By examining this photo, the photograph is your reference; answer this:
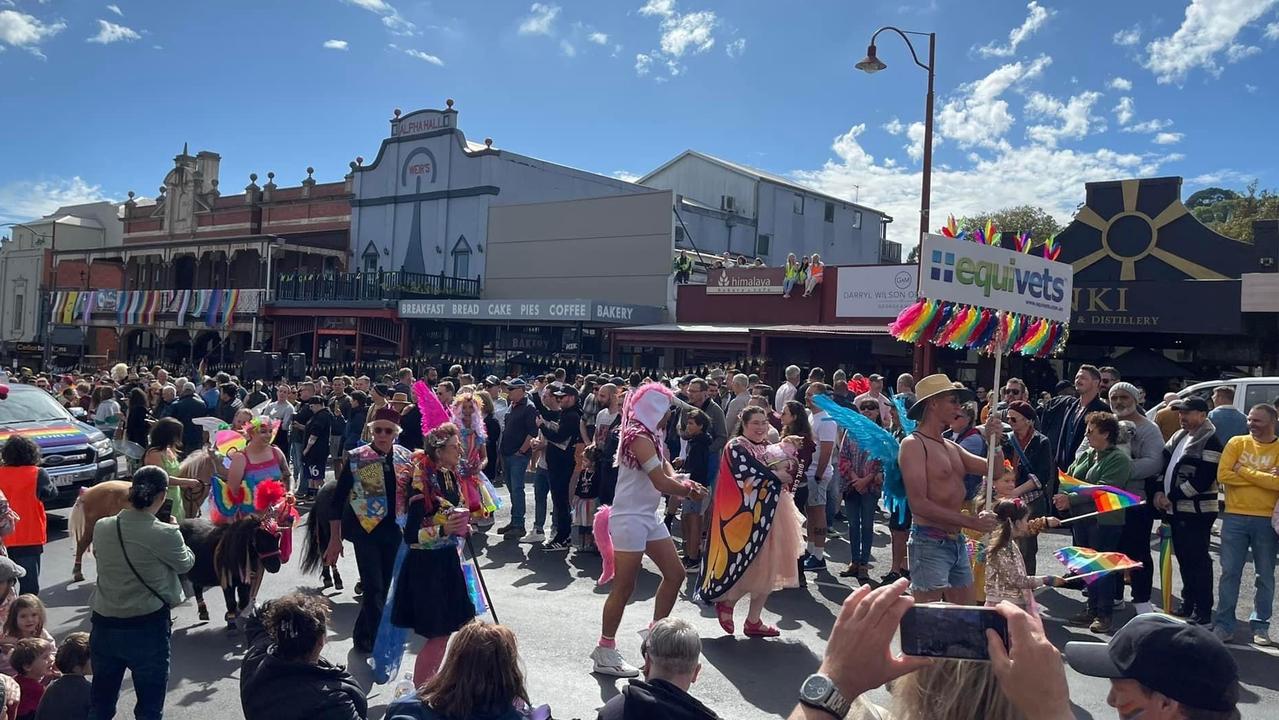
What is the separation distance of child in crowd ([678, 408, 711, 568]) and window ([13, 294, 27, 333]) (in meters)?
54.8

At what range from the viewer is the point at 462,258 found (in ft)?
102

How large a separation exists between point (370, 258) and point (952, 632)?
34894 millimetres

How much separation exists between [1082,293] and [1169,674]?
18.3m

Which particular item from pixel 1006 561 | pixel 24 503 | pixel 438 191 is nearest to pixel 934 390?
pixel 1006 561

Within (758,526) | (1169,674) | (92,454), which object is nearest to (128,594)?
(758,526)

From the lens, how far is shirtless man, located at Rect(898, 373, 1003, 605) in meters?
5.12

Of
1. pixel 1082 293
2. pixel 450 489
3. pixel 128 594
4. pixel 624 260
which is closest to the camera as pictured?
pixel 128 594

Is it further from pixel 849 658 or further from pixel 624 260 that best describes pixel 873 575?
pixel 624 260

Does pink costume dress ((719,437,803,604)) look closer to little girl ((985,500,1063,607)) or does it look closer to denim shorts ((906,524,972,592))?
denim shorts ((906,524,972,592))

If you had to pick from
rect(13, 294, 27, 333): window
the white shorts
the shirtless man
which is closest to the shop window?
rect(13, 294, 27, 333): window

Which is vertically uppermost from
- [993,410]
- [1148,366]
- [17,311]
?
[17,311]

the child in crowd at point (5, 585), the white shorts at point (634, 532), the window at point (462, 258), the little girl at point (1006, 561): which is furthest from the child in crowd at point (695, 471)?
the window at point (462, 258)

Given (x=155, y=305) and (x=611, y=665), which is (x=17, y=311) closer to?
(x=155, y=305)

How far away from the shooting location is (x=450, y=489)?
17.5 ft
